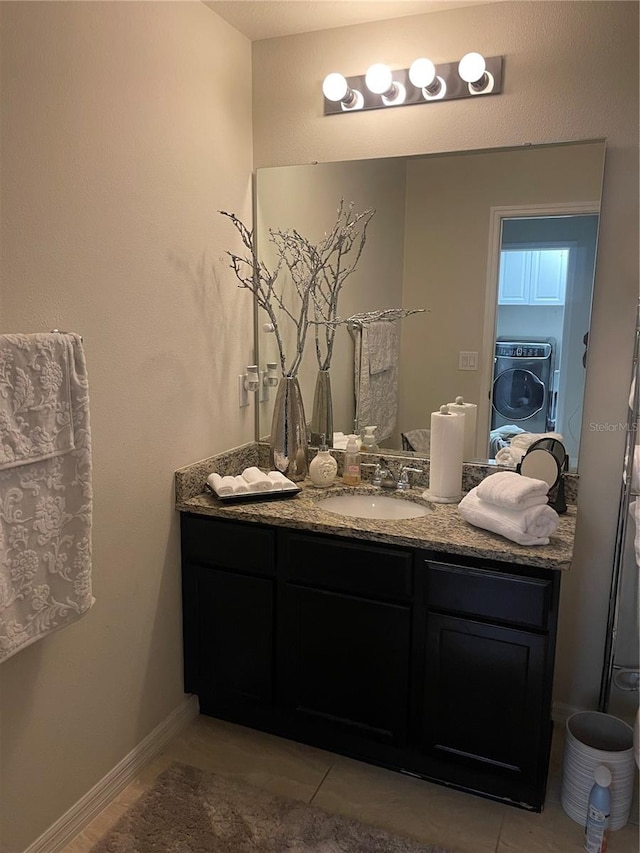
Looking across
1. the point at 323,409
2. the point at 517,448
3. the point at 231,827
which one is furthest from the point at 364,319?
the point at 231,827

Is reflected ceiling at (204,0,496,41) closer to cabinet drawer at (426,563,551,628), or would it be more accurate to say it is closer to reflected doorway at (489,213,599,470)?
reflected doorway at (489,213,599,470)

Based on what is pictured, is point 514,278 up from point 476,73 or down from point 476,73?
down

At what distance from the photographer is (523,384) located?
223 centimetres

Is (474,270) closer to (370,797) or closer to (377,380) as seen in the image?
(377,380)

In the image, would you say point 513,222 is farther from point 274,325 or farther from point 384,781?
point 384,781

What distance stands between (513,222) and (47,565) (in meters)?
1.74

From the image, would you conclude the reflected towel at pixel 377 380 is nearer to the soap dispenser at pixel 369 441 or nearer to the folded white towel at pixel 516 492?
the soap dispenser at pixel 369 441

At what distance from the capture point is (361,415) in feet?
8.15

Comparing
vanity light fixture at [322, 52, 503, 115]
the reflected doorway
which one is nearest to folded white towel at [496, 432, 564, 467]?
the reflected doorway

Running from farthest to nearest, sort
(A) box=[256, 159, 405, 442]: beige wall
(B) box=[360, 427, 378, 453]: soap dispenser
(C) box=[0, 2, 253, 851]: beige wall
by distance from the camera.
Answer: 1. (B) box=[360, 427, 378, 453]: soap dispenser
2. (A) box=[256, 159, 405, 442]: beige wall
3. (C) box=[0, 2, 253, 851]: beige wall

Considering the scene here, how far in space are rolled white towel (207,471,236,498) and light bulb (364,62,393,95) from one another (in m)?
1.39

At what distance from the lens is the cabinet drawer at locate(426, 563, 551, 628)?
1796mm

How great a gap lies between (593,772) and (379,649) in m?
0.69

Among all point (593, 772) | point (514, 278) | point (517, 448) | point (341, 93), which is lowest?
point (593, 772)
